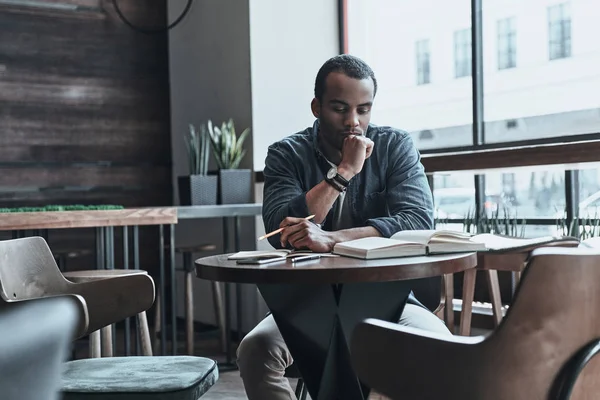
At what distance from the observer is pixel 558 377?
1359mm

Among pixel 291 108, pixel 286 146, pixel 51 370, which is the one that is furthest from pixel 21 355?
pixel 291 108

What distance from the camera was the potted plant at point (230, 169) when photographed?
439cm

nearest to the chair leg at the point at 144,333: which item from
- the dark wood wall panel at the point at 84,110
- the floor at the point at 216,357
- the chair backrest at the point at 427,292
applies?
the floor at the point at 216,357

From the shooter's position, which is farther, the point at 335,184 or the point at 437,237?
the point at 335,184

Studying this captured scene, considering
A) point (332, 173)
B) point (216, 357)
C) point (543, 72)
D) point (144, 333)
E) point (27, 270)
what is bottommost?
point (216, 357)

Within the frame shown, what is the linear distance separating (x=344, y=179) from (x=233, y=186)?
2.15m

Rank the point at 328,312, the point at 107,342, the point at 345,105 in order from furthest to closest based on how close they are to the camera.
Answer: the point at 107,342, the point at 345,105, the point at 328,312

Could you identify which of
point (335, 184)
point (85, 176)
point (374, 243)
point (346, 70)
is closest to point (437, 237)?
point (374, 243)

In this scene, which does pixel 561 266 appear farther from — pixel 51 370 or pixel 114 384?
pixel 114 384

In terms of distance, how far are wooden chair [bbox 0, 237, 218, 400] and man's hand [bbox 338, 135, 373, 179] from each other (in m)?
0.70

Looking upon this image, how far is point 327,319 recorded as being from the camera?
1.97 metres

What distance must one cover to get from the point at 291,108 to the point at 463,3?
4.15 feet

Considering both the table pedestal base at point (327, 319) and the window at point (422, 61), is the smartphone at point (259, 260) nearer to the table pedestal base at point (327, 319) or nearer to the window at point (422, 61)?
the table pedestal base at point (327, 319)

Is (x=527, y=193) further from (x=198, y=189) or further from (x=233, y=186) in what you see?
(x=198, y=189)
